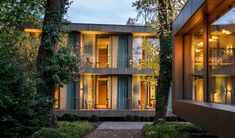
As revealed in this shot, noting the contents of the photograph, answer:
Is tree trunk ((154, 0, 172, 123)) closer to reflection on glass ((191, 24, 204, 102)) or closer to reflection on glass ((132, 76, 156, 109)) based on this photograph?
reflection on glass ((191, 24, 204, 102))

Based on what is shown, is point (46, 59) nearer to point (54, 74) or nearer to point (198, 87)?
point (54, 74)

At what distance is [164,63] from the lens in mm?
21141

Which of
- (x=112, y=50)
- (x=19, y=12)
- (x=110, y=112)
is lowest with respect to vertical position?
(x=110, y=112)

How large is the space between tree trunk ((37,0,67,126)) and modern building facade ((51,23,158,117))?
528 inches

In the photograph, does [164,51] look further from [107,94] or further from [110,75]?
[107,94]

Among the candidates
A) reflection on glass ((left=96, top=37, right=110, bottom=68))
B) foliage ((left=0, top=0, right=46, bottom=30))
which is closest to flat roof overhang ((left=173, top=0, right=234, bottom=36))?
foliage ((left=0, top=0, right=46, bottom=30))

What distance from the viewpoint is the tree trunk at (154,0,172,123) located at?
21.1 metres

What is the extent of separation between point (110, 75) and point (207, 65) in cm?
2151

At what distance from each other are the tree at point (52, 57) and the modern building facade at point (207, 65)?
4756 millimetres

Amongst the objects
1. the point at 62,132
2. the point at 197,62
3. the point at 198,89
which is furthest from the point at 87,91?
the point at 198,89

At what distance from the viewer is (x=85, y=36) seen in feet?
105

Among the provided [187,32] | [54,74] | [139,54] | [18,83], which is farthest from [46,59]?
[139,54]

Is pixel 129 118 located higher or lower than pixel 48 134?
lower

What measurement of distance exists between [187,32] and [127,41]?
17542 mm
